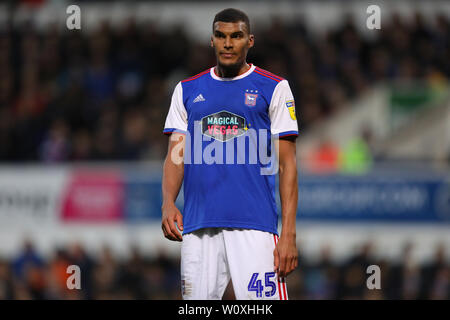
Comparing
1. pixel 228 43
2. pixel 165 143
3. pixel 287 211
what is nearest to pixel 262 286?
pixel 287 211

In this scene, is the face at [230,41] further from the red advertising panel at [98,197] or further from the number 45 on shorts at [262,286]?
the red advertising panel at [98,197]

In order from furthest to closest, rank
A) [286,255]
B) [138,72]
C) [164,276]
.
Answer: [138,72]
[164,276]
[286,255]

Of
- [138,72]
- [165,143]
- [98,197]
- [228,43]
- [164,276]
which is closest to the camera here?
[228,43]

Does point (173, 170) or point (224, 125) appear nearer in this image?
point (224, 125)

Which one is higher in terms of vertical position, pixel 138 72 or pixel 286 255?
pixel 138 72

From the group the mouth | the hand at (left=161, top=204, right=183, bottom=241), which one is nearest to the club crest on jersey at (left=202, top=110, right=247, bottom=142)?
the mouth

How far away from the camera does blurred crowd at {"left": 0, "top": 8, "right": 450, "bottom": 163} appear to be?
51.1ft

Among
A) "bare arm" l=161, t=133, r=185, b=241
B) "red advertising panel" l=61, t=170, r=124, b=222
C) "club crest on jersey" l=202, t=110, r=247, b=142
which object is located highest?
"club crest on jersey" l=202, t=110, r=247, b=142

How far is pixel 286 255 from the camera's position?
4609 millimetres

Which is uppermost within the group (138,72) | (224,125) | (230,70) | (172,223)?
(138,72)

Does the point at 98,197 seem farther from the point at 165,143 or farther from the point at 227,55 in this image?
the point at 227,55

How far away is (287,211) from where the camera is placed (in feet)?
15.4

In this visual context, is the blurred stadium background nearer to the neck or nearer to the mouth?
the neck

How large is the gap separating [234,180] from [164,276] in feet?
31.4
